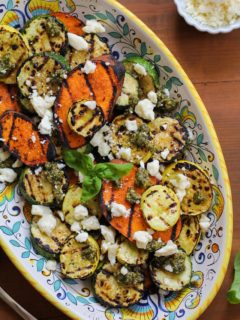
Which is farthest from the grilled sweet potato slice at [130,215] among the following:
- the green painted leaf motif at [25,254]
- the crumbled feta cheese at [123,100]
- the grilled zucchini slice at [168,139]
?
the green painted leaf motif at [25,254]

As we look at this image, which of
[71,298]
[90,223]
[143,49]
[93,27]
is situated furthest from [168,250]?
[93,27]

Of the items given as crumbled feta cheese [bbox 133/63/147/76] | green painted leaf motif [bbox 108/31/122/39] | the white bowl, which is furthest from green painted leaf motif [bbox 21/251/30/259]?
the white bowl

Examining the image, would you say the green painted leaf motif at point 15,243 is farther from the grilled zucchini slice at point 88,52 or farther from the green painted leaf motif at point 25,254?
the grilled zucchini slice at point 88,52

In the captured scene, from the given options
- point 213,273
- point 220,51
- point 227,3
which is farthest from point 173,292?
point 227,3

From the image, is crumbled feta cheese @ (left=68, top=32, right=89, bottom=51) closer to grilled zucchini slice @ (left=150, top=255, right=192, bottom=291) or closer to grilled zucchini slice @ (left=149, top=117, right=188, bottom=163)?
grilled zucchini slice @ (left=149, top=117, right=188, bottom=163)

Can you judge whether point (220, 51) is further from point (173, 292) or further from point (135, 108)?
point (173, 292)
